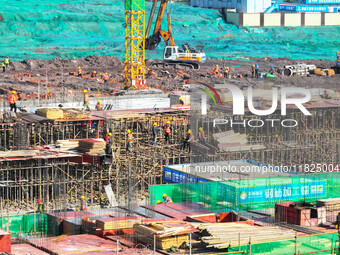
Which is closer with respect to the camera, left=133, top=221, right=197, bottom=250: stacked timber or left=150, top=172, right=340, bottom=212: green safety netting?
left=133, top=221, right=197, bottom=250: stacked timber

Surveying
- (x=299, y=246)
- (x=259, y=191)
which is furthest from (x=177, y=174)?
(x=299, y=246)

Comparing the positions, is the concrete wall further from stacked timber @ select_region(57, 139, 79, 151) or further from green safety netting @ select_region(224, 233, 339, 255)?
green safety netting @ select_region(224, 233, 339, 255)

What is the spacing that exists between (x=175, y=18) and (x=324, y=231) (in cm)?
9957

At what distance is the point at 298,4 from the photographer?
128 metres

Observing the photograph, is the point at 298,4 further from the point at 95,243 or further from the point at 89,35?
the point at 95,243

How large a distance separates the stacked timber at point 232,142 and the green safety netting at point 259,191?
463 centimetres

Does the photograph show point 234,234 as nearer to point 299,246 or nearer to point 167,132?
point 299,246

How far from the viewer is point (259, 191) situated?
106ft

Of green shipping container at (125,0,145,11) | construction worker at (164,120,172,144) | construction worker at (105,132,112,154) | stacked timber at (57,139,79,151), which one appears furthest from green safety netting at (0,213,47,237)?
green shipping container at (125,0,145,11)

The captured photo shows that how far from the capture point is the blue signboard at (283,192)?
32.1m

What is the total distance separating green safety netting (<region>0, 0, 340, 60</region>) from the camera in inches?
4058

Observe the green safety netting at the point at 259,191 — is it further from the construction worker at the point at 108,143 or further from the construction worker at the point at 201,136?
the construction worker at the point at 201,136

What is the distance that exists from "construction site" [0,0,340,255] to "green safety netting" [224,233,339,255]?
3 centimetres

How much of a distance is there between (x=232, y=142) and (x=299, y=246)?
45.8ft
